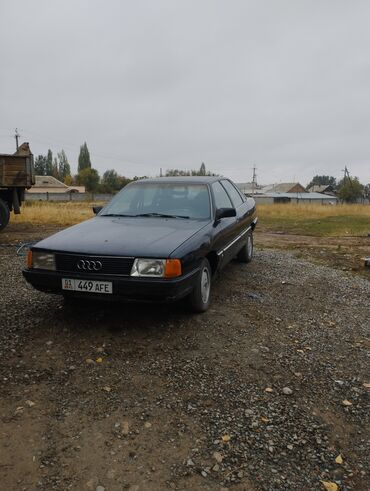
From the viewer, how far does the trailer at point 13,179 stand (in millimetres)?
10664

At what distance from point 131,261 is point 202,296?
99 centimetres

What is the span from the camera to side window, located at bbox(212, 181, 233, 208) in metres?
5.29

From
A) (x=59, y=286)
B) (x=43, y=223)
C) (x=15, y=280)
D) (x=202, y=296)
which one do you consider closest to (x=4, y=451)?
(x=59, y=286)

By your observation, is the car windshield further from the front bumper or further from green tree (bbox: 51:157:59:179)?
green tree (bbox: 51:157:59:179)

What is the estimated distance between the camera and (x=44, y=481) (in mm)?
2053

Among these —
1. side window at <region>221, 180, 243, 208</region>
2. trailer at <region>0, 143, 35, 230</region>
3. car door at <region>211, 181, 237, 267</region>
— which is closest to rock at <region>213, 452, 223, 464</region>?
Result: car door at <region>211, 181, 237, 267</region>

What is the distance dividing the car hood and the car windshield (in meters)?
0.20

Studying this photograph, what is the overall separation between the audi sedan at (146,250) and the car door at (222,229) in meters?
0.01

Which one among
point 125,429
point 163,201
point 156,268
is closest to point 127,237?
point 156,268

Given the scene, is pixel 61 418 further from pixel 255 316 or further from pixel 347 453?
pixel 255 316

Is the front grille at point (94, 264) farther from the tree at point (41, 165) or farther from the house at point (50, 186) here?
the tree at point (41, 165)

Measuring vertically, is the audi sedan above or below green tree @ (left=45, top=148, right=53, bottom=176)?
below

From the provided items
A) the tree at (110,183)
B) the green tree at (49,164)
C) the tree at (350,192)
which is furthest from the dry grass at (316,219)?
the green tree at (49,164)

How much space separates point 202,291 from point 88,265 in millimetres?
1229
